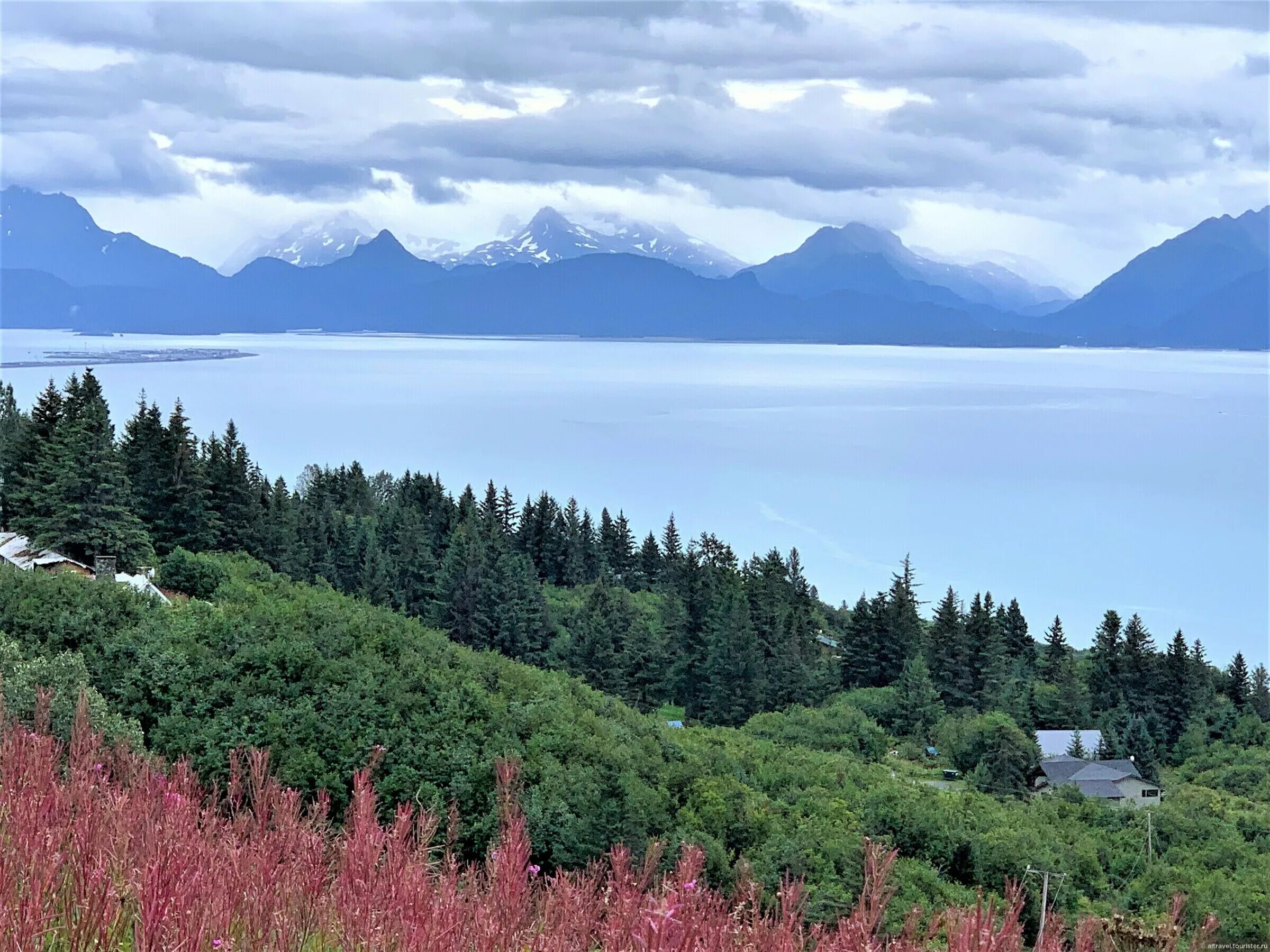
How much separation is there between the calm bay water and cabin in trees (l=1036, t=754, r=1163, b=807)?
662 inches

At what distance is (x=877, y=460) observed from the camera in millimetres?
71625

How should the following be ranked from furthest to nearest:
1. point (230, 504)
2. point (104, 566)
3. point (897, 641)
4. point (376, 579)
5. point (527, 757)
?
point (376, 579) < point (897, 641) < point (230, 504) < point (104, 566) < point (527, 757)

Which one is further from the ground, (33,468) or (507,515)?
(33,468)

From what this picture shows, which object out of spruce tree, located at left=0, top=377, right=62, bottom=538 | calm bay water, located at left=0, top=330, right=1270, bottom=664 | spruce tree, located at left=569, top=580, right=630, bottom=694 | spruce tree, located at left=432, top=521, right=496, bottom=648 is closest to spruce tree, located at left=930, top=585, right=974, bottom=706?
spruce tree, located at left=569, top=580, right=630, bottom=694

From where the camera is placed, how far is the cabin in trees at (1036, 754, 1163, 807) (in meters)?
20.8

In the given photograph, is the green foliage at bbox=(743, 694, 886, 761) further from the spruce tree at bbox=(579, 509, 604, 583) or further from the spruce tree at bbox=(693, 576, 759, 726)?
the spruce tree at bbox=(579, 509, 604, 583)

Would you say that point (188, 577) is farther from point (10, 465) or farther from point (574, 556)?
point (574, 556)

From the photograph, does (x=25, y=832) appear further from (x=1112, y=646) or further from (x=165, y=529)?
(x=1112, y=646)

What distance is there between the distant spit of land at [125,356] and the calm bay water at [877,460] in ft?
11.3

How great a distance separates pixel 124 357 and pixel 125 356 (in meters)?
1.47

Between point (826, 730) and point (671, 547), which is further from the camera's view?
point (671, 547)

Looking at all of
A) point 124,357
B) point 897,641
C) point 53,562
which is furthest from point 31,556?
point 124,357

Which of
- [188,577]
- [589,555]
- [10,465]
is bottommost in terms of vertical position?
[589,555]

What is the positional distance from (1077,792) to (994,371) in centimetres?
14999
